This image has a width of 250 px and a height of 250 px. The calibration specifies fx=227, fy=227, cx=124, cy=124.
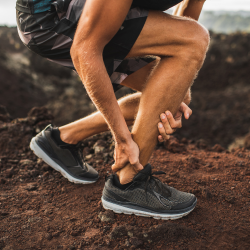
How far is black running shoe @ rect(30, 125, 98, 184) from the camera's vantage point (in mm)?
1797

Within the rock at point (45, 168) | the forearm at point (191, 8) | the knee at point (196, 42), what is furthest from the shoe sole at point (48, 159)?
the forearm at point (191, 8)

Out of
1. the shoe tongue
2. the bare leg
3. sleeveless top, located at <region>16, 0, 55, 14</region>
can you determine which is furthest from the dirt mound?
sleeveless top, located at <region>16, 0, 55, 14</region>

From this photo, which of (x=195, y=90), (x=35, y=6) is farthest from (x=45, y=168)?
(x=195, y=90)

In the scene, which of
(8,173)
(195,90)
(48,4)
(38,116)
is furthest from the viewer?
(195,90)

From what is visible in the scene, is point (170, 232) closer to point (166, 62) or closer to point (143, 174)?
point (143, 174)

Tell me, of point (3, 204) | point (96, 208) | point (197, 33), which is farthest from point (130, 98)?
point (3, 204)

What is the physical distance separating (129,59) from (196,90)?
22.9ft

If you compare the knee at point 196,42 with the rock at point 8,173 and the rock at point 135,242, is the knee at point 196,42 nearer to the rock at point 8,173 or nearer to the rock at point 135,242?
the rock at point 135,242

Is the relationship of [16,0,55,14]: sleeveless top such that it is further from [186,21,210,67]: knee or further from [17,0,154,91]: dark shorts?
[186,21,210,67]: knee

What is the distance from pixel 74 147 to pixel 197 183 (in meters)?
1.02

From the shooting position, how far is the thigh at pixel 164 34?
1246 millimetres

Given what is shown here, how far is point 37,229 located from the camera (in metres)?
1.38

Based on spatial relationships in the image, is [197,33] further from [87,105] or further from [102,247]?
[87,105]

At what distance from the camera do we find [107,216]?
1.43m
